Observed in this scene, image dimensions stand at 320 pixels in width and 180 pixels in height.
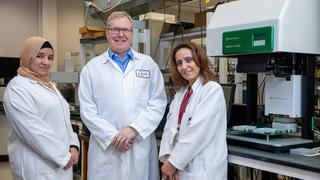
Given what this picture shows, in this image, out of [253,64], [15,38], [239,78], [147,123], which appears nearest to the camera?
[253,64]

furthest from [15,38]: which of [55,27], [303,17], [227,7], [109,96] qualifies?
[303,17]

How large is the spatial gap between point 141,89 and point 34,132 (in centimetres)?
66

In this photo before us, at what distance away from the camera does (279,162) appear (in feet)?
4.66

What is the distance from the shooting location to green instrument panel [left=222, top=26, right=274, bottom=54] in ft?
5.12

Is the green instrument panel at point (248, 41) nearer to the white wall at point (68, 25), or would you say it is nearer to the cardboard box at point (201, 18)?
the cardboard box at point (201, 18)

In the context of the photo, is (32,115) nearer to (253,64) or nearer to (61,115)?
(61,115)

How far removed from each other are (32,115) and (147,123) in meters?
0.63

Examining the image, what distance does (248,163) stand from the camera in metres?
1.58

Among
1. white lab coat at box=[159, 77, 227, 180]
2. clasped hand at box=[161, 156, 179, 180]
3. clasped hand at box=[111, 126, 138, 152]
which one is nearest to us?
white lab coat at box=[159, 77, 227, 180]

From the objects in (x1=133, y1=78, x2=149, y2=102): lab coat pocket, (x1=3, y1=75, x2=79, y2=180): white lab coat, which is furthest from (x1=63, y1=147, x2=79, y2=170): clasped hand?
(x1=133, y1=78, x2=149, y2=102): lab coat pocket

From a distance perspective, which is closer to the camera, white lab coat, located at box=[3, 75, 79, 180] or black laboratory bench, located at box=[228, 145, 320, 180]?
black laboratory bench, located at box=[228, 145, 320, 180]

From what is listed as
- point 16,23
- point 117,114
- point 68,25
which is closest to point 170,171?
point 117,114

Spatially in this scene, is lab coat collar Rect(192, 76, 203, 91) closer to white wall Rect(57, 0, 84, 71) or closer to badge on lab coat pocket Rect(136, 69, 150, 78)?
badge on lab coat pocket Rect(136, 69, 150, 78)

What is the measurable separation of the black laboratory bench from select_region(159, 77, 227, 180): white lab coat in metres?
0.08
